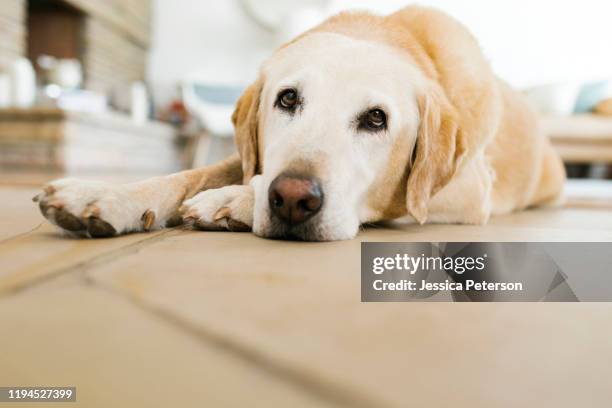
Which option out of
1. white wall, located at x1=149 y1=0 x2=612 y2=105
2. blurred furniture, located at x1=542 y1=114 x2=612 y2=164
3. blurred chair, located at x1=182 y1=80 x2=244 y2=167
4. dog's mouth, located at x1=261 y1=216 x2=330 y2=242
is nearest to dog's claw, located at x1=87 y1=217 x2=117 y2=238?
dog's mouth, located at x1=261 y1=216 x2=330 y2=242

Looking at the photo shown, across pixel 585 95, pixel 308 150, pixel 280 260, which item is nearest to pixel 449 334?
pixel 280 260

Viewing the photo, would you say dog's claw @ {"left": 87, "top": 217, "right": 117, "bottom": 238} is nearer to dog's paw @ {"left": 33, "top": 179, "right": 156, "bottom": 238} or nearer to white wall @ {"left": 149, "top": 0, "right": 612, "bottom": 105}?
dog's paw @ {"left": 33, "top": 179, "right": 156, "bottom": 238}

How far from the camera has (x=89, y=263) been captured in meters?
0.79

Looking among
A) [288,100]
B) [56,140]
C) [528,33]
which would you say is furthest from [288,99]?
[528,33]

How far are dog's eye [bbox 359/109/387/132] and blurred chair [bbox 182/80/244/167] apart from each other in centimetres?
500

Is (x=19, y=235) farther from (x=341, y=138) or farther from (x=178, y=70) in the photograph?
(x=178, y=70)

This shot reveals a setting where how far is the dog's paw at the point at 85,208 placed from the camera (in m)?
1.00

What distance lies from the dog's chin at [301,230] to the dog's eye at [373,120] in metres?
0.31

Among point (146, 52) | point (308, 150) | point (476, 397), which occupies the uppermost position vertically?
point (146, 52)

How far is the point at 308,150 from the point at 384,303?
1.82 ft

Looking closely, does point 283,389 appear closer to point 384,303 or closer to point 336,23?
point 384,303

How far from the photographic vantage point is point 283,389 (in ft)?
1.41

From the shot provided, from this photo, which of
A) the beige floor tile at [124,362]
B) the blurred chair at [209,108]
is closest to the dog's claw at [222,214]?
the beige floor tile at [124,362]

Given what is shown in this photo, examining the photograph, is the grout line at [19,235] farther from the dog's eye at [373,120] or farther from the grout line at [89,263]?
the dog's eye at [373,120]
